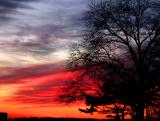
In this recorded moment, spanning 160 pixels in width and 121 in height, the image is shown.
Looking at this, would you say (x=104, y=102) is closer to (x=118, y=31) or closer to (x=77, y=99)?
(x=77, y=99)

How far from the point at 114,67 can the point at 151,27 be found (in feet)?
14.4

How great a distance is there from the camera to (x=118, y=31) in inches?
1622

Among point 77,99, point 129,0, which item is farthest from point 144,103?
point 129,0

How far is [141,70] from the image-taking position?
133ft

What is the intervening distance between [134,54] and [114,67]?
76.1 inches

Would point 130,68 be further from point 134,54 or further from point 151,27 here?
point 151,27

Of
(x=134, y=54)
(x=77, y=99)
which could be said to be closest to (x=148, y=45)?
(x=134, y=54)

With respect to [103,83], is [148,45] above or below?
above

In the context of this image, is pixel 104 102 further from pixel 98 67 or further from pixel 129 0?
pixel 129 0

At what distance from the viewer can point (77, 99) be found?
41344mm

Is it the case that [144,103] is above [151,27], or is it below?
below

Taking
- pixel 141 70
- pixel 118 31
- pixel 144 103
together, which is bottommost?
pixel 144 103

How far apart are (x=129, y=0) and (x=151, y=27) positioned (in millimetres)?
2805

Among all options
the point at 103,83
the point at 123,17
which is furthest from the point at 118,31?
the point at 103,83
